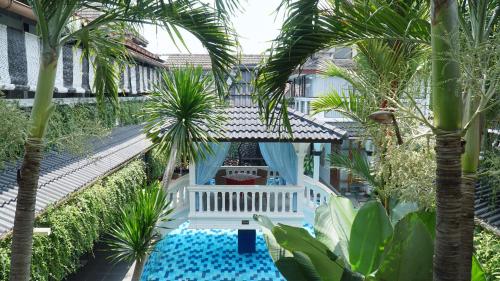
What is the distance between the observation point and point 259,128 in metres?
10.1

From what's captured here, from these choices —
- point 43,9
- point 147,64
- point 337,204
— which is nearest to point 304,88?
point 147,64

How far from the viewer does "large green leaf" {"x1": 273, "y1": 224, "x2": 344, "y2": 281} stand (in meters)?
3.64

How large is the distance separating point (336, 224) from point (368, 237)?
27.0 inches

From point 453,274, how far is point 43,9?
11.9ft

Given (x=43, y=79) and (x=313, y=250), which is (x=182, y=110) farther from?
(x=313, y=250)

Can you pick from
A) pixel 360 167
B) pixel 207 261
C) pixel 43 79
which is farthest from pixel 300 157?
pixel 43 79

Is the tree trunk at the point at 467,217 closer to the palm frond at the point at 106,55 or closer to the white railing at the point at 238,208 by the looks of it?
the palm frond at the point at 106,55

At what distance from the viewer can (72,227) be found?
723 cm

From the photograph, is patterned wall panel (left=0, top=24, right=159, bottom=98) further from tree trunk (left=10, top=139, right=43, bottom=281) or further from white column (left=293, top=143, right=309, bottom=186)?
white column (left=293, top=143, right=309, bottom=186)

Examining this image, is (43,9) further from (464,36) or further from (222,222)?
(222,222)

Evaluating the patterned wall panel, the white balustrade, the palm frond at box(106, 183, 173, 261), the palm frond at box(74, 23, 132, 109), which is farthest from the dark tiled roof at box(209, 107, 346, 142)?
the palm frond at box(74, 23, 132, 109)

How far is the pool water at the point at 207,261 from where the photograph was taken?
11.1 m

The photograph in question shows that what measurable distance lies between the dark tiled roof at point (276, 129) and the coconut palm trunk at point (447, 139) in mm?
6723

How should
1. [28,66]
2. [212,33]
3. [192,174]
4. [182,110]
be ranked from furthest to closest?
[192,174] < [28,66] < [182,110] < [212,33]
